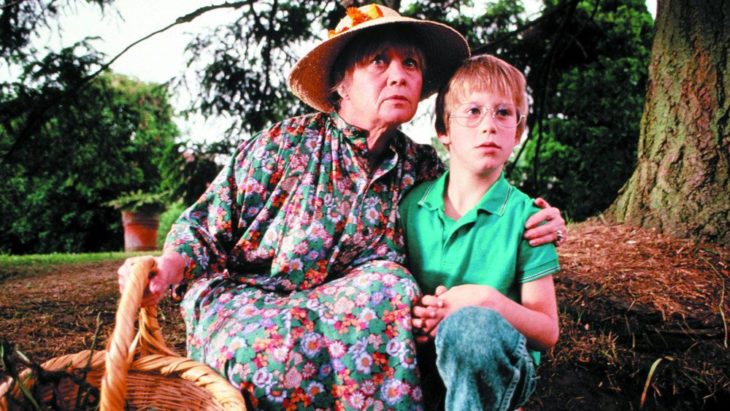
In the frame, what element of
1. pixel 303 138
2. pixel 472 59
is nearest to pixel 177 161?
pixel 303 138

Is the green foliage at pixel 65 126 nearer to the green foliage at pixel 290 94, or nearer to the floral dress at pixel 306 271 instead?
the green foliage at pixel 290 94

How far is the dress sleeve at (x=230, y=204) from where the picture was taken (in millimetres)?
1725

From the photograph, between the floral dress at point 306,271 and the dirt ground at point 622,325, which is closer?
the floral dress at point 306,271

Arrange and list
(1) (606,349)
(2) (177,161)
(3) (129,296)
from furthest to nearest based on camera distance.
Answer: (2) (177,161)
(1) (606,349)
(3) (129,296)

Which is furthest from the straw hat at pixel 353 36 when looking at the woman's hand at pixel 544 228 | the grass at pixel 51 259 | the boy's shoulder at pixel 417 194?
the grass at pixel 51 259

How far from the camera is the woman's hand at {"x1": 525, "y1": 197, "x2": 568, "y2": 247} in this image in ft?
5.21

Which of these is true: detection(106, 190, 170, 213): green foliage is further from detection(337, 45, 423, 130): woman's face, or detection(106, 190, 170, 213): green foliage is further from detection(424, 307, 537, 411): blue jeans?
detection(424, 307, 537, 411): blue jeans

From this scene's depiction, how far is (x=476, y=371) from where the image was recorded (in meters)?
1.30

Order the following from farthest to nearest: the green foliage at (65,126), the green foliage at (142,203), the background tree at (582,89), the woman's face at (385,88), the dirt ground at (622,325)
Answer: the green foliage at (142,203) < the background tree at (582,89) < the green foliage at (65,126) < the dirt ground at (622,325) < the woman's face at (385,88)

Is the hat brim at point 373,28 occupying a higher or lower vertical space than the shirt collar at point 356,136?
higher

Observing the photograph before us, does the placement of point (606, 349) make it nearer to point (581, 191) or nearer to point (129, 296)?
point (129, 296)

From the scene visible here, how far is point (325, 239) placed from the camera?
1.77m

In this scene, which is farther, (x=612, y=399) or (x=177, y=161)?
(x=177, y=161)

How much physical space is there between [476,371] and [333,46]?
1307 mm
